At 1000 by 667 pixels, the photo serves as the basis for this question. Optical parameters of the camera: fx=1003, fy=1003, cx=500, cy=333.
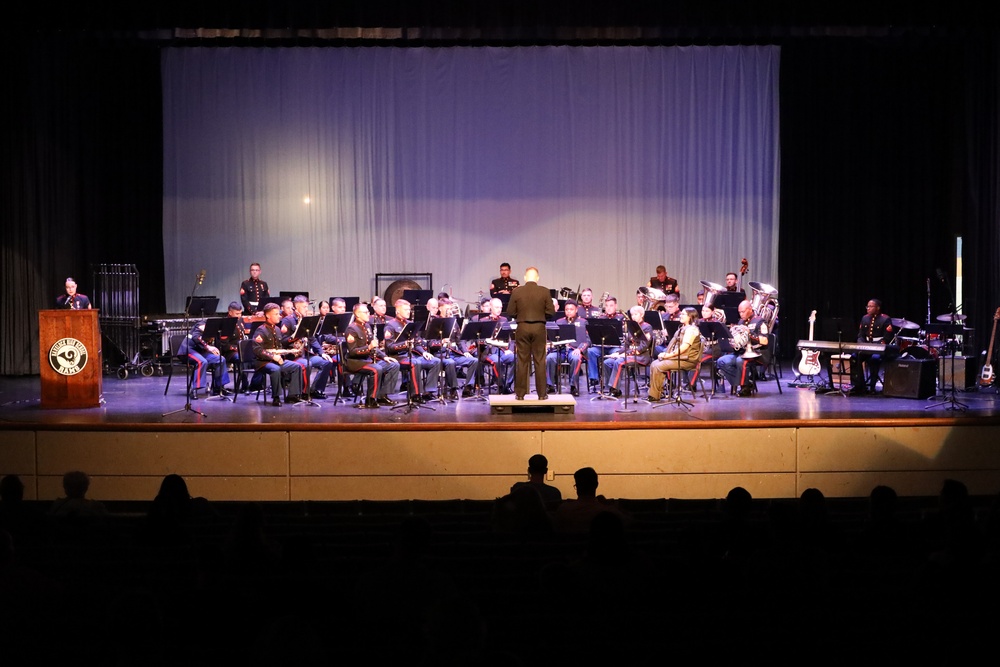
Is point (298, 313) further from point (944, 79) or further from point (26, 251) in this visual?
Answer: point (944, 79)

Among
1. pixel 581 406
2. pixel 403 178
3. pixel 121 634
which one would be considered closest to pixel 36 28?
→ pixel 403 178

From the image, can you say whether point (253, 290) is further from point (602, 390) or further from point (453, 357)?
point (602, 390)

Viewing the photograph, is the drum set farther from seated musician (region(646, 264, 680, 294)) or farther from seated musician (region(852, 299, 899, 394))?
seated musician (region(646, 264, 680, 294))

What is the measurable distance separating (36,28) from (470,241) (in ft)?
25.2

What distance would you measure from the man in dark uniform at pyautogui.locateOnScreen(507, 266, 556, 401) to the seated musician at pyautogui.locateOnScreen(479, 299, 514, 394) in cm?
187

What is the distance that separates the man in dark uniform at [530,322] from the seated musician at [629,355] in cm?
115

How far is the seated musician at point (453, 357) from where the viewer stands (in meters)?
12.1

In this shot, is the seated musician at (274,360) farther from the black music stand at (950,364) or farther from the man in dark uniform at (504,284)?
the black music stand at (950,364)

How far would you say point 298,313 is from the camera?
42.3ft

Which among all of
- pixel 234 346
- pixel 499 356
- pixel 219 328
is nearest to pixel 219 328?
pixel 219 328

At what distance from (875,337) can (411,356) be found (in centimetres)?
607

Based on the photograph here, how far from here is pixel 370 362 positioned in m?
11.3

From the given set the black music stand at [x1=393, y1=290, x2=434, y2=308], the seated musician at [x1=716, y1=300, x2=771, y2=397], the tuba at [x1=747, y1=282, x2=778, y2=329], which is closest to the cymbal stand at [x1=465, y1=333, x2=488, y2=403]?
the black music stand at [x1=393, y1=290, x2=434, y2=308]

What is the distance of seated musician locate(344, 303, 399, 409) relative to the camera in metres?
11.2
